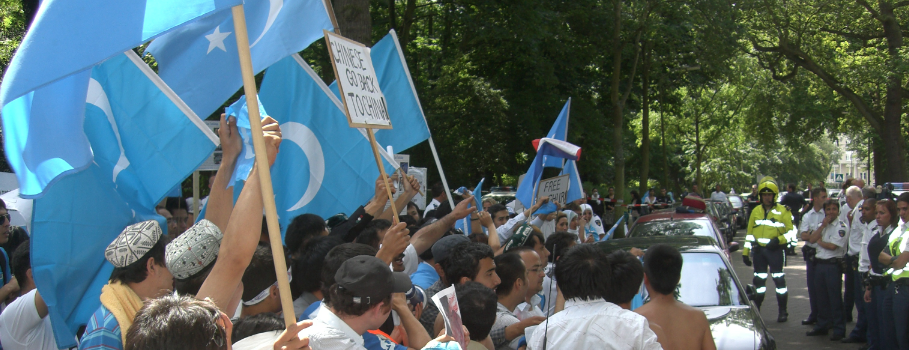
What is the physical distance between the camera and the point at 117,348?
101 inches

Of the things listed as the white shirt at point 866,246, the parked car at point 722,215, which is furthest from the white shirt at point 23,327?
the parked car at point 722,215

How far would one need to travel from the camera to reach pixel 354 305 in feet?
8.78

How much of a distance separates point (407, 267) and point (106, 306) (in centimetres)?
205

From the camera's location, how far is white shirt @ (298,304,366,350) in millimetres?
2646

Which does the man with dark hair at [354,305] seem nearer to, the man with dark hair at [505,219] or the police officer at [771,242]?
the man with dark hair at [505,219]

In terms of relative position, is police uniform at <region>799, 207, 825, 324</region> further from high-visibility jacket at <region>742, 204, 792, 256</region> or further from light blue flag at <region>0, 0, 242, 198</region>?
light blue flag at <region>0, 0, 242, 198</region>

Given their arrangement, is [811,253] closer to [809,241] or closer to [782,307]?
[809,241]

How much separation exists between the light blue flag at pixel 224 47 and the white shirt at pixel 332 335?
6.86 ft

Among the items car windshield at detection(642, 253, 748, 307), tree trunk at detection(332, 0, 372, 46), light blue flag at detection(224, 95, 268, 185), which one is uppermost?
tree trunk at detection(332, 0, 372, 46)

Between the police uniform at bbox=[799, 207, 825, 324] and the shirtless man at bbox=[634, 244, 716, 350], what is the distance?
20.8ft

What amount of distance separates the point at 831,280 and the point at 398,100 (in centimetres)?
591

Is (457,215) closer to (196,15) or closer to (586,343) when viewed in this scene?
(586,343)

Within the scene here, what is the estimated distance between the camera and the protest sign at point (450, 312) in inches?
106

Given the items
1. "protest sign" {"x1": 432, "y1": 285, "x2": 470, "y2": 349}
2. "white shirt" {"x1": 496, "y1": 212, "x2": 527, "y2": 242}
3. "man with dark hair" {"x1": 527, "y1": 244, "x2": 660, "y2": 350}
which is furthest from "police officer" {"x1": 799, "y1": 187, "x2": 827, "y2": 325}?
"protest sign" {"x1": 432, "y1": 285, "x2": 470, "y2": 349}
